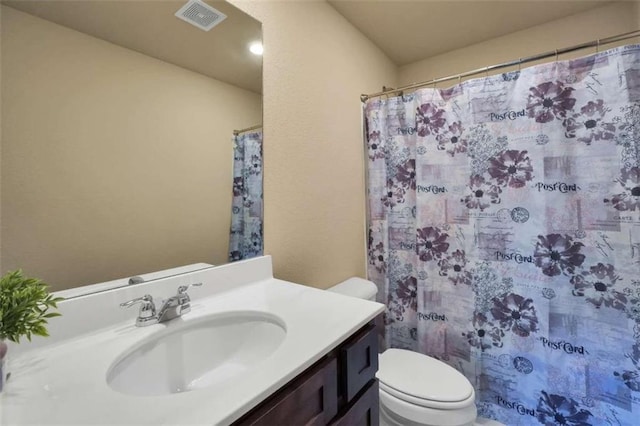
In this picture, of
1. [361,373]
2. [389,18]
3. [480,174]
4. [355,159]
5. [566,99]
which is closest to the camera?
[361,373]

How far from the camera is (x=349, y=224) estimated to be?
1.77m

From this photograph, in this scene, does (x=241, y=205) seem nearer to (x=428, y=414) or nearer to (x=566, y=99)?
(x=428, y=414)

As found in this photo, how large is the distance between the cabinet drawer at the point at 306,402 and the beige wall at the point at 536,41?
6.94 ft

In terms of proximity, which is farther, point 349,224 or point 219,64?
point 349,224

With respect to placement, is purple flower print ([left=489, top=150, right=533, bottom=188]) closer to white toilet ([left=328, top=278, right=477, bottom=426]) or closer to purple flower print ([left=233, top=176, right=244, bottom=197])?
white toilet ([left=328, top=278, right=477, bottom=426])

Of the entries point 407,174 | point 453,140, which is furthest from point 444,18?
point 407,174

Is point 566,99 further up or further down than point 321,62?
further down

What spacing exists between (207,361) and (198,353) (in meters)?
0.04

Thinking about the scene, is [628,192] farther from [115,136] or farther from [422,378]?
[115,136]

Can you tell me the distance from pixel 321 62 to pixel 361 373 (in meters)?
1.48

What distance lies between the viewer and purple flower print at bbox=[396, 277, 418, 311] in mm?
1754

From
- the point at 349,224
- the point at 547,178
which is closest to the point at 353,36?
the point at 349,224

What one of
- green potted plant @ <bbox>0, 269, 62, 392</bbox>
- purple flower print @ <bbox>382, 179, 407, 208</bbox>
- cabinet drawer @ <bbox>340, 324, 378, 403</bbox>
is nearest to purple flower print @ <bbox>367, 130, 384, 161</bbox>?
purple flower print @ <bbox>382, 179, 407, 208</bbox>

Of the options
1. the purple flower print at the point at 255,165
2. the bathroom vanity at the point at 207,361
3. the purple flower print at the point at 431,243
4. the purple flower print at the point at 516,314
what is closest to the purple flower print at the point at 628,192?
the purple flower print at the point at 516,314
